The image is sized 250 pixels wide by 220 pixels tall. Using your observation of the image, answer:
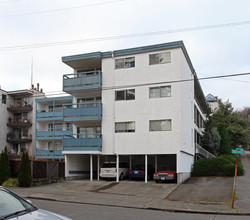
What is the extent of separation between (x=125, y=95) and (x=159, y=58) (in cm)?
410

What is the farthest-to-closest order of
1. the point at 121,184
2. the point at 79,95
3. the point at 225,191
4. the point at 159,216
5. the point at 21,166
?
the point at 79,95
the point at 121,184
the point at 21,166
the point at 225,191
the point at 159,216

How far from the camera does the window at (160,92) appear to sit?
24.3 m

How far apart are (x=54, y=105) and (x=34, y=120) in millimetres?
5208

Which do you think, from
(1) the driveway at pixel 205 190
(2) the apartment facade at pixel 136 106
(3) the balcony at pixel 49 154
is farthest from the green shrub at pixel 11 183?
(3) the balcony at pixel 49 154

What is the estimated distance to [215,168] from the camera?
84.8 feet

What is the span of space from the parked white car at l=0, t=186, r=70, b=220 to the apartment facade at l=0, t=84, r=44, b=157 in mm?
42734

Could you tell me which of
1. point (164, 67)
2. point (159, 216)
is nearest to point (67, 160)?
point (164, 67)

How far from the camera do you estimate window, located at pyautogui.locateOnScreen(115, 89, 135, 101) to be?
25344 mm

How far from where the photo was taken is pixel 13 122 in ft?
159

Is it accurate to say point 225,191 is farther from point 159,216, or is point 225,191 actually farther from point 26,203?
point 26,203

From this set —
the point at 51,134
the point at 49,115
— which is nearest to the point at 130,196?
the point at 51,134

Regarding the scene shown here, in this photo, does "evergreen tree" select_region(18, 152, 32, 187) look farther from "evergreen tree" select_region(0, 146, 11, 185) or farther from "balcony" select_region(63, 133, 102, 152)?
"balcony" select_region(63, 133, 102, 152)

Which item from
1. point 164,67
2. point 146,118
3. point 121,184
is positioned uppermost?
point 164,67

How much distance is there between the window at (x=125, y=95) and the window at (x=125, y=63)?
6.85 feet
